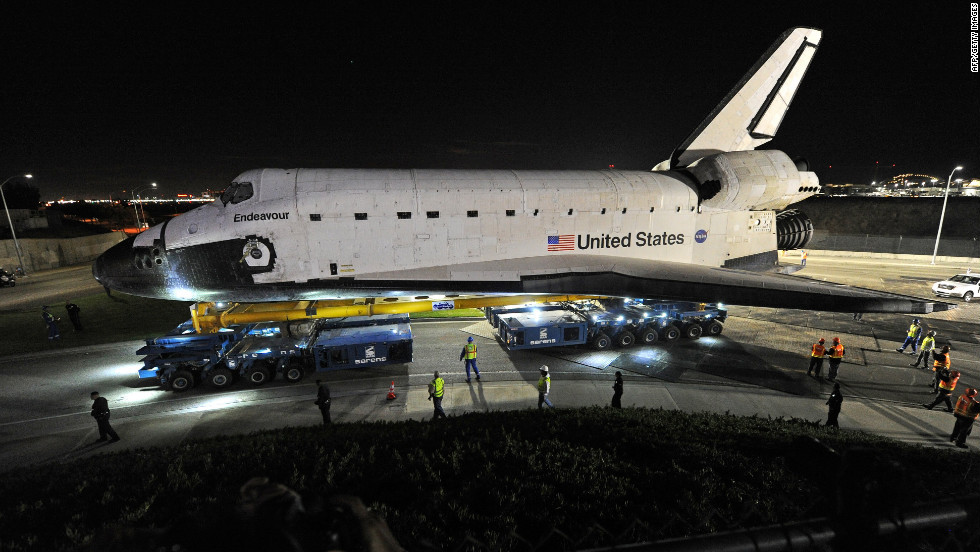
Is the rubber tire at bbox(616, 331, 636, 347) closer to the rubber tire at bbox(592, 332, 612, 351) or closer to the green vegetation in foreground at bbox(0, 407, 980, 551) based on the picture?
the rubber tire at bbox(592, 332, 612, 351)

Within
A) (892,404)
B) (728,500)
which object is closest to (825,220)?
(892,404)

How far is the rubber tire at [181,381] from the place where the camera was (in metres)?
9.45

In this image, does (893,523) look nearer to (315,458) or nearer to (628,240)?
(315,458)

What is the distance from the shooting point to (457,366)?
10758 mm

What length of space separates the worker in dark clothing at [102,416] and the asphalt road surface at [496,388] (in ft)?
0.86

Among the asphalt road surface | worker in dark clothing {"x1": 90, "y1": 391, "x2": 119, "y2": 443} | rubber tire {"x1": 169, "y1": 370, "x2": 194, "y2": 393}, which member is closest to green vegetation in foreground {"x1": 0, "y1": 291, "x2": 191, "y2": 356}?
the asphalt road surface

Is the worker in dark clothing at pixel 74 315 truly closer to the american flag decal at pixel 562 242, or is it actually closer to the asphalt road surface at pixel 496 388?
the asphalt road surface at pixel 496 388

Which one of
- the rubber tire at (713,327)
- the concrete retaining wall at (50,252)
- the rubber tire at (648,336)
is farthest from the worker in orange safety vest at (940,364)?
the concrete retaining wall at (50,252)

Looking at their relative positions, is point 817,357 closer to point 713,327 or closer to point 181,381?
point 713,327

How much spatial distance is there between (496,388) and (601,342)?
12.8 feet

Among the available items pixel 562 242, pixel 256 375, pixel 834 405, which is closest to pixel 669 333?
pixel 834 405

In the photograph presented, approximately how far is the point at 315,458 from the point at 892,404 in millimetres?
11569

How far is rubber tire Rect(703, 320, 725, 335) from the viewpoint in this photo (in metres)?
12.7

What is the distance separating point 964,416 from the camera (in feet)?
22.9
